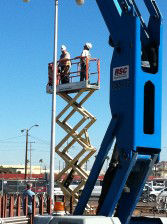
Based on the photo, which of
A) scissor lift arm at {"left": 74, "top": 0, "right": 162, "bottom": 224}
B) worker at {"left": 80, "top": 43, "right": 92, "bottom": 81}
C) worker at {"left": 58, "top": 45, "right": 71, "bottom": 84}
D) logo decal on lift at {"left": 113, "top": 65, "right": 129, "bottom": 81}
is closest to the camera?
scissor lift arm at {"left": 74, "top": 0, "right": 162, "bottom": 224}

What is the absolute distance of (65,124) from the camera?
21219 mm

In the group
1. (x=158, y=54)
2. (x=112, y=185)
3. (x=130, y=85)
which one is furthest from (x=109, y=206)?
(x=158, y=54)

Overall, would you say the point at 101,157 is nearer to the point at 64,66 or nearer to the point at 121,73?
the point at 121,73

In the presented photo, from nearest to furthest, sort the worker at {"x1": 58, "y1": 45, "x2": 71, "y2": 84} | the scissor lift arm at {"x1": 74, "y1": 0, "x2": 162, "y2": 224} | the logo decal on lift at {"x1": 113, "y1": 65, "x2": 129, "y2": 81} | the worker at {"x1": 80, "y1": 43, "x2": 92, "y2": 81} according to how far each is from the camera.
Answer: the scissor lift arm at {"x1": 74, "y1": 0, "x2": 162, "y2": 224}, the logo decal on lift at {"x1": 113, "y1": 65, "x2": 129, "y2": 81}, the worker at {"x1": 80, "y1": 43, "x2": 92, "y2": 81}, the worker at {"x1": 58, "y1": 45, "x2": 71, "y2": 84}

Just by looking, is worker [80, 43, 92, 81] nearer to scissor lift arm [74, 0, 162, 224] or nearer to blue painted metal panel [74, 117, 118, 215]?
scissor lift arm [74, 0, 162, 224]

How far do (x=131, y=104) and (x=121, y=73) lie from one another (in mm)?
668

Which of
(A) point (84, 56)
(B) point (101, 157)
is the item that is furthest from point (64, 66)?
(B) point (101, 157)

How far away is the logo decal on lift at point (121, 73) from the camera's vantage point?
8.34 meters

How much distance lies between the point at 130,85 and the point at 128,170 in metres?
1.44

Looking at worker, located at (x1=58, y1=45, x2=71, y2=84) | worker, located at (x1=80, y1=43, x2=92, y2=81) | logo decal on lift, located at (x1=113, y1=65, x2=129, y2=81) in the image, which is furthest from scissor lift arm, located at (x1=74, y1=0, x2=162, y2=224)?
worker, located at (x1=58, y1=45, x2=71, y2=84)

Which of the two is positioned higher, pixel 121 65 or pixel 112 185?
pixel 121 65

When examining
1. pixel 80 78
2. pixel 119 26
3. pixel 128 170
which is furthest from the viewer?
pixel 80 78

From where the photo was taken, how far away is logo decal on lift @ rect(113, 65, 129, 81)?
834 centimetres

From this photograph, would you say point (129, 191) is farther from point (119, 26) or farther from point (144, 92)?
point (119, 26)
